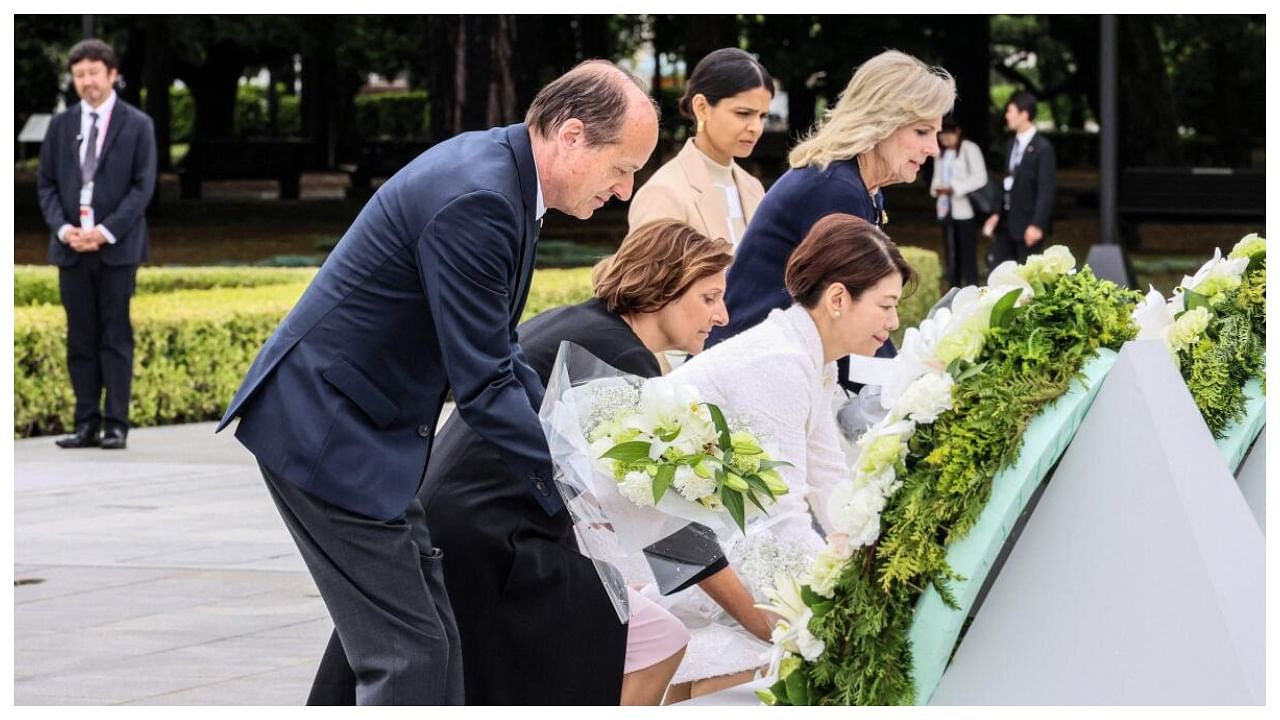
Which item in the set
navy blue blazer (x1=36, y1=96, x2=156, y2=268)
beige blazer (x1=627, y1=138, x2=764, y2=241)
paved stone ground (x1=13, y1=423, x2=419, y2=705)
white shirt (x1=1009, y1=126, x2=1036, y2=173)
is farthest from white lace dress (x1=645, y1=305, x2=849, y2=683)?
white shirt (x1=1009, y1=126, x2=1036, y2=173)

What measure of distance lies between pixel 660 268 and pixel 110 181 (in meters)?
6.23

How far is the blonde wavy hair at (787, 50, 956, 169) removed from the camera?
17.6ft

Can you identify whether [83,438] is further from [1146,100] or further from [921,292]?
[1146,100]

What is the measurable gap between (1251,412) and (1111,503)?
100 centimetres

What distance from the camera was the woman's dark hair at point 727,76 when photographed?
5998mm

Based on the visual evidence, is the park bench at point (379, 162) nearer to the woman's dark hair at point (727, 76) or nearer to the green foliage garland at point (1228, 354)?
the woman's dark hair at point (727, 76)

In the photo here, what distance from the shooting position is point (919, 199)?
35469 millimetres

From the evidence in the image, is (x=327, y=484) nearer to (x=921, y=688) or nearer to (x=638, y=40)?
(x=921, y=688)

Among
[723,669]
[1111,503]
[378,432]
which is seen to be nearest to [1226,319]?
[1111,503]

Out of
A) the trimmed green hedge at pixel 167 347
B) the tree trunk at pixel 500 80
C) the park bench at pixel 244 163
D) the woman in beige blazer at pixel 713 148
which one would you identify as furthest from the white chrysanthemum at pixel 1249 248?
the park bench at pixel 244 163

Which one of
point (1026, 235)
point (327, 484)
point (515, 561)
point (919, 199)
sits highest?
point (327, 484)

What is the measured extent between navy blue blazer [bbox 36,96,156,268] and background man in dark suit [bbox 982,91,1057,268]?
8215 mm

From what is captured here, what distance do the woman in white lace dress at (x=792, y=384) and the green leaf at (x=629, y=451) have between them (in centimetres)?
87

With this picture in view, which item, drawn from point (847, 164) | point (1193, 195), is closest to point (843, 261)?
point (847, 164)
